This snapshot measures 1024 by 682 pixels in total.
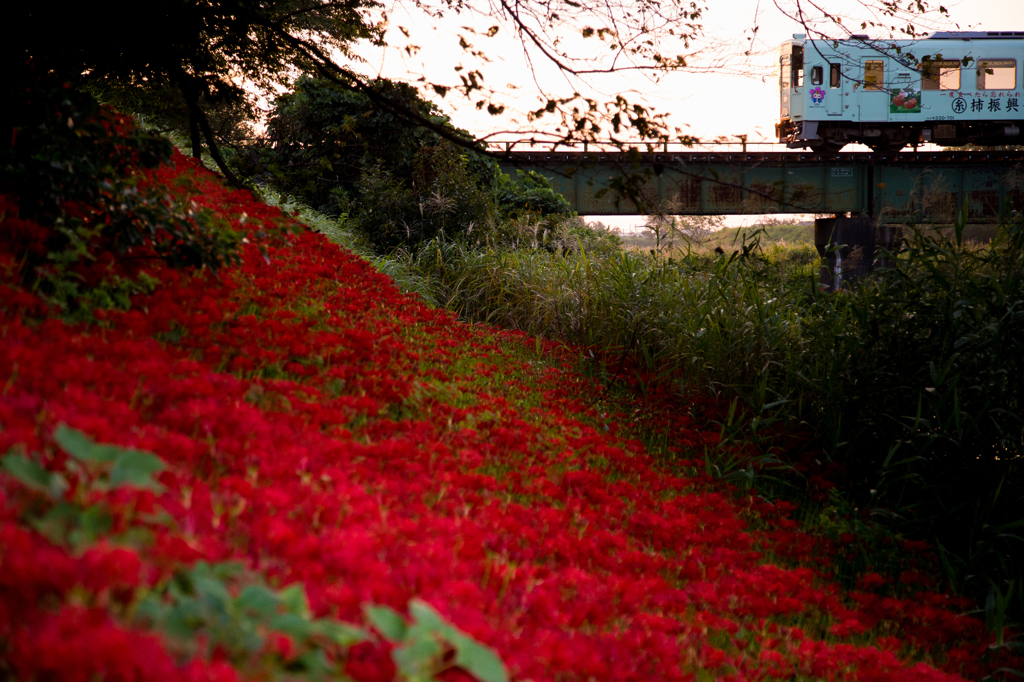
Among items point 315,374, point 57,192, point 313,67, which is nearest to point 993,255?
point 315,374

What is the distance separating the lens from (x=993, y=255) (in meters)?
4.50

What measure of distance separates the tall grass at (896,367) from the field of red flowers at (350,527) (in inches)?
21.2

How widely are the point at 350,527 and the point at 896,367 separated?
4.05m

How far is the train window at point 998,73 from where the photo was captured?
20.0m

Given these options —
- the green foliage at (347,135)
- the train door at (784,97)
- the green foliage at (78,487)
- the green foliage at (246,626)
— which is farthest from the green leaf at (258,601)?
the train door at (784,97)

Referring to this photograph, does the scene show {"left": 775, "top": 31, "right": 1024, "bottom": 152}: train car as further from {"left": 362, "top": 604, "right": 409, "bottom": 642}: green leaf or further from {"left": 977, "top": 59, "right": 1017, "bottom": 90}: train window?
{"left": 362, "top": 604, "right": 409, "bottom": 642}: green leaf

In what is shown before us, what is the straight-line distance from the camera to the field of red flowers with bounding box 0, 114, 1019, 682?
1.23 metres

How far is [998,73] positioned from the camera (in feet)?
66.0

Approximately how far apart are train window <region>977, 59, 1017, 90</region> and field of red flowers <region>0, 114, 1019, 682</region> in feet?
69.9

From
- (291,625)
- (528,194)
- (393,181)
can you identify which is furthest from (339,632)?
(528,194)

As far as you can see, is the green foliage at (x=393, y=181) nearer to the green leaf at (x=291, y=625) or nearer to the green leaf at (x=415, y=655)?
the green leaf at (x=291, y=625)

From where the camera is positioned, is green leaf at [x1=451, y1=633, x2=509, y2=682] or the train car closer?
green leaf at [x1=451, y1=633, x2=509, y2=682]

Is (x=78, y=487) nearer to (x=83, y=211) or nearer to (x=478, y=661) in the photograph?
(x=478, y=661)

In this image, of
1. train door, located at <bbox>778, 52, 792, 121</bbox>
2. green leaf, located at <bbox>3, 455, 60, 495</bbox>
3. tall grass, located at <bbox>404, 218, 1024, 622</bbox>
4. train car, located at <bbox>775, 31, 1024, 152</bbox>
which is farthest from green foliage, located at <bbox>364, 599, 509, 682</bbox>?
train door, located at <bbox>778, 52, 792, 121</bbox>
